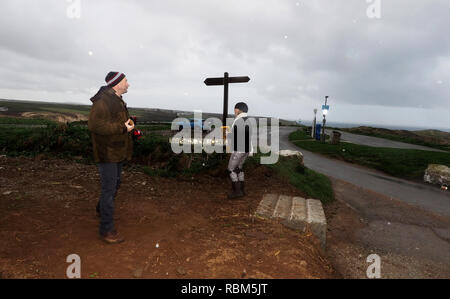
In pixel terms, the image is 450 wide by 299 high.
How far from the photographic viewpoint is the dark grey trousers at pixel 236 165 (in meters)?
5.95

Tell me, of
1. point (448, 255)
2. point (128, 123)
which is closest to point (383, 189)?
point (448, 255)

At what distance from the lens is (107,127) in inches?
136

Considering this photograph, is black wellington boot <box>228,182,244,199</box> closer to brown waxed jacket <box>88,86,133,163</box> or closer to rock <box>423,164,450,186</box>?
brown waxed jacket <box>88,86,133,163</box>

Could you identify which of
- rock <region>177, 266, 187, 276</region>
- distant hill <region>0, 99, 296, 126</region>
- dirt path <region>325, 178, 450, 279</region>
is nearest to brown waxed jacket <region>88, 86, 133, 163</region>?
rock <region>177, 266, 187, 276</region>

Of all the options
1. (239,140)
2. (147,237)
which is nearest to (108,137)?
(147,237)

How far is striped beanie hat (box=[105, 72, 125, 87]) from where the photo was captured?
3666mm

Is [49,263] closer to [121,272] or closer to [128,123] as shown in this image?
[121,272]

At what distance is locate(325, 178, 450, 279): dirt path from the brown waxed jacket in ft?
13.7

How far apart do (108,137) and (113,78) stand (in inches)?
35.3

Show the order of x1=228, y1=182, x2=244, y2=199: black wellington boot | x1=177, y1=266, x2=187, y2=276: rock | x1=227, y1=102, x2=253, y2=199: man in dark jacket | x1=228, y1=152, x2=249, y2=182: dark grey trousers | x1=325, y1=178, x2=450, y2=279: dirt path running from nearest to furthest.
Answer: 1. x1=177, y1=266, x2=187, y2=276: rock
2. x1=325, y1=178, x2=450, y2=279: dirt path
3. x1=227, y1=102, x2=253, y2=199: man in dark jacket
4. x1=228, y1=152, x2=249, y2=182: dark grey trousers
5. x1=228, y1=182, x2=244, y2=199: black wellington boot

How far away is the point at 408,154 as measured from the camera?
15062mm

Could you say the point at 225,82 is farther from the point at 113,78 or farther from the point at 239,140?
the point at 113,78

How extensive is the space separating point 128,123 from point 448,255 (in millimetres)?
6823

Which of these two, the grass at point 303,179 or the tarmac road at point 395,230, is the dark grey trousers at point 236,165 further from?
the tarmac road at point 395,230
